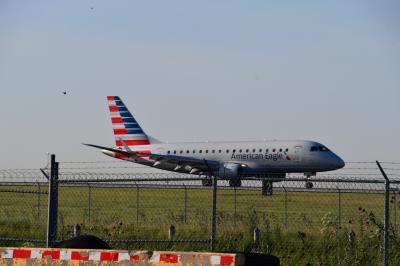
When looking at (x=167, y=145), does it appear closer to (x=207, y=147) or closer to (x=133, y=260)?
(x=207, y=147)

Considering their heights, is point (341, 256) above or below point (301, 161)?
below

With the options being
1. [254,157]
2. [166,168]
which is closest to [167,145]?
[166,168]

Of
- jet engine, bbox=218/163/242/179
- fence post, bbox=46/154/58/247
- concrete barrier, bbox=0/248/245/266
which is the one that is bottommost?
concrete barrier, bbox=0/248/245/266

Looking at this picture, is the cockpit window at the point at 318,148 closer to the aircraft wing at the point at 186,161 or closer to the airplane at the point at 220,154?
the airplane at the point at 220,154

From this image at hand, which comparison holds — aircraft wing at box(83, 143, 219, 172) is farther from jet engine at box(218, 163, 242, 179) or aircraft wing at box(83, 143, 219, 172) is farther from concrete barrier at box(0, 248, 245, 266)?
concrete barrier at box(0, 248, 245, 266)

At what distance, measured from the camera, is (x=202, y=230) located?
20797 millimetres

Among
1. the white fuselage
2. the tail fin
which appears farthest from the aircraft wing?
the tail fin

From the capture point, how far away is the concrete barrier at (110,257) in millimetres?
9461

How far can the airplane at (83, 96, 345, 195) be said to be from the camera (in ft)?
170

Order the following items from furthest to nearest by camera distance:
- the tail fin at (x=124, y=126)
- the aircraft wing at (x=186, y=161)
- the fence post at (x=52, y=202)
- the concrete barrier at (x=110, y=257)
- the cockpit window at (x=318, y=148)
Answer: the tail fin at (x=124, y=126) < the aircraft wing at (x=186, y=161) < the cockpit window at (x=318, y=148) < the fence post at (x=52, y=202) < the concrete barrier at (x=110, y=257)

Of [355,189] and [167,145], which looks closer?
[355,189]

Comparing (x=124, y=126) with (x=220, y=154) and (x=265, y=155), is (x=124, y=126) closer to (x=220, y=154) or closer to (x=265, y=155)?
(x=220, y=154)

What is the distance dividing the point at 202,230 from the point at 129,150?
40535 millimetres

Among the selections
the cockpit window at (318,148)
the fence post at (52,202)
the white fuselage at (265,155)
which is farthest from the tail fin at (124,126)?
the fence post at (52,202)
